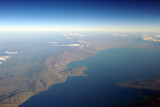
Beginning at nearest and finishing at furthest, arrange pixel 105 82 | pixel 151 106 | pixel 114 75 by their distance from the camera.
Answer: pixel 151 106 < pixel 105 82 < pixel 114 75

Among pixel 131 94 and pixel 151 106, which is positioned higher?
pixel 151 106

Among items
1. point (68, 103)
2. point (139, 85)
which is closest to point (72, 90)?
point (68, 103)

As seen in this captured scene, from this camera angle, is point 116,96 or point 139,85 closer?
point 116,96

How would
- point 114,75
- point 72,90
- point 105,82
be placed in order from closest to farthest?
point 72,90, point 105,82, point 114,75

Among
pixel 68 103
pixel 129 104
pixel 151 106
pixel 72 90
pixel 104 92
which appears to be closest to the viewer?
pixel 151 106

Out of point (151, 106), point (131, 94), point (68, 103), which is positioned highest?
point (151, 106)

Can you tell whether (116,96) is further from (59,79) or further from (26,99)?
(26,99)

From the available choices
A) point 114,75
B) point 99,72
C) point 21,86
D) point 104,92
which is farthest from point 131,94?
point 21,86

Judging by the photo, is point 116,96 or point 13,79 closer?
point 116,96

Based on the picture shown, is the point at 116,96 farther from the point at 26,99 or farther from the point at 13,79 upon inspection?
the point at 13,79
